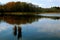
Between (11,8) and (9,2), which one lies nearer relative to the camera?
(9,2)

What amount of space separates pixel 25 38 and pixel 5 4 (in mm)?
3606

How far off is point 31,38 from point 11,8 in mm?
4048

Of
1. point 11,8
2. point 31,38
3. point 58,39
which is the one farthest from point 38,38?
point 11,8

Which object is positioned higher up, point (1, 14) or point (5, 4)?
point (5, 4)

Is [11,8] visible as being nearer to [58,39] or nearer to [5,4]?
[5,4]

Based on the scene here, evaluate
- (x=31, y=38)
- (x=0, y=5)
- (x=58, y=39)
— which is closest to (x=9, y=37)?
(x=31, y=38)

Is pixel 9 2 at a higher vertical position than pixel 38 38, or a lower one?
higher

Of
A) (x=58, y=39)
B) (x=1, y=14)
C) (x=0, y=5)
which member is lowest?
(x=58, y=39)

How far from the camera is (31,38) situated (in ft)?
13.6

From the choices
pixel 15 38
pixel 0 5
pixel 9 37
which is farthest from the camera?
pixel 0 5

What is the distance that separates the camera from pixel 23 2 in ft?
23.4

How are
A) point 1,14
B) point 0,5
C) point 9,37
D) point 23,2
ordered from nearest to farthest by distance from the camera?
1. point 9,37
2. point 23,2
3. point 0,5
4. point 1,14

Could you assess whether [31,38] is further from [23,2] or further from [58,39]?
[23,2]

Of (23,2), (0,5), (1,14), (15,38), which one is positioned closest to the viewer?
(15,38)
